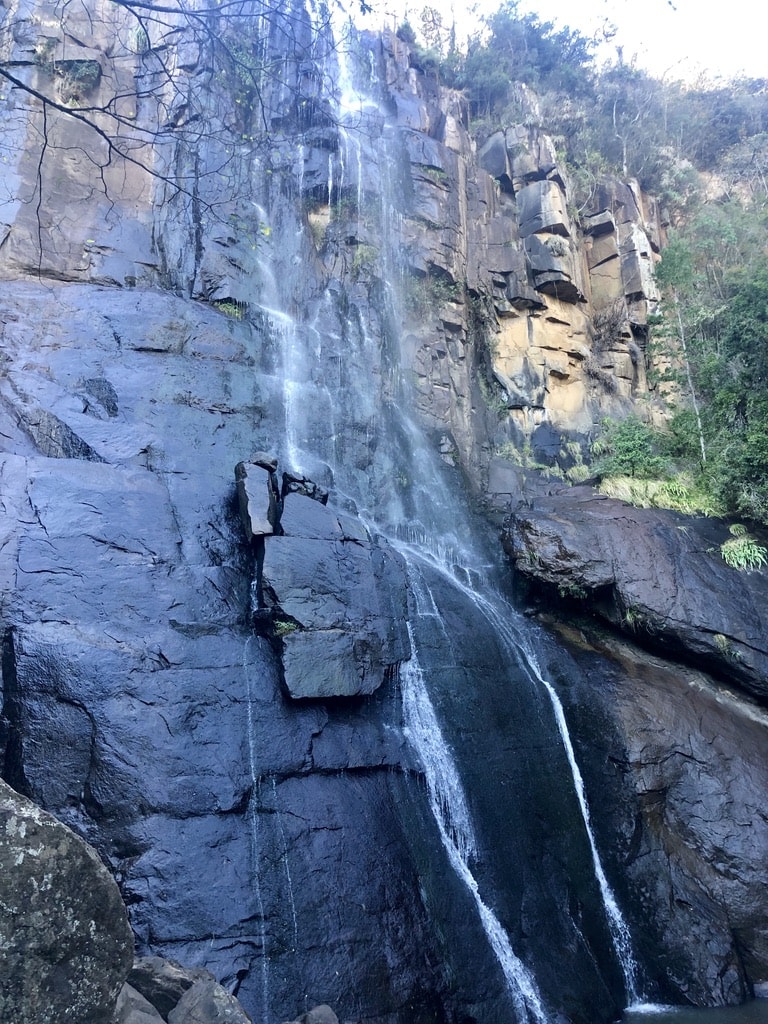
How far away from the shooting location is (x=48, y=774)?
6.23 meters

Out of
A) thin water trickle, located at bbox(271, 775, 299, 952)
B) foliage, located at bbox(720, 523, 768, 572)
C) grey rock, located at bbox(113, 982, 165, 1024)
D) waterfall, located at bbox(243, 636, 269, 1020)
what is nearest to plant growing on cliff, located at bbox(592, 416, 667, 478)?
foliage, located at bbox(720, 523, 768, 572)

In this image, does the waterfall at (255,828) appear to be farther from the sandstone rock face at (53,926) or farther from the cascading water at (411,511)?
the sandstone rock face at (53,926)

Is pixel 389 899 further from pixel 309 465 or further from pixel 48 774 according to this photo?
pixel 309 465

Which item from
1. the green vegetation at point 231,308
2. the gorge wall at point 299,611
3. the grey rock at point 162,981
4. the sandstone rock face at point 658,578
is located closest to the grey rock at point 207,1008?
the grey rock at point 162,981

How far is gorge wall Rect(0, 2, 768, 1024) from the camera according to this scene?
20.8ft

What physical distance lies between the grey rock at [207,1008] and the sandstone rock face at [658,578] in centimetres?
810

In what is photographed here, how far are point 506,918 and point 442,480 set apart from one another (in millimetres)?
8842

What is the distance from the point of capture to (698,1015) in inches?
286

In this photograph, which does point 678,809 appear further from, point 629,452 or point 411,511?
point 629,452

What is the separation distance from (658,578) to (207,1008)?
359 inches

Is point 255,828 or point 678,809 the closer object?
point 255,828

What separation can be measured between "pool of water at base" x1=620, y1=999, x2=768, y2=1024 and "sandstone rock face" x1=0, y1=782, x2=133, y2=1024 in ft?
21.7

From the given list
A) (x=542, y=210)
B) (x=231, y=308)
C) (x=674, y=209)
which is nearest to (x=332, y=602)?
(x=231, y=308)

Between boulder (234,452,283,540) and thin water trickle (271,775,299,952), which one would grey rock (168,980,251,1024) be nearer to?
thin water trickle (271,775,299,952)
